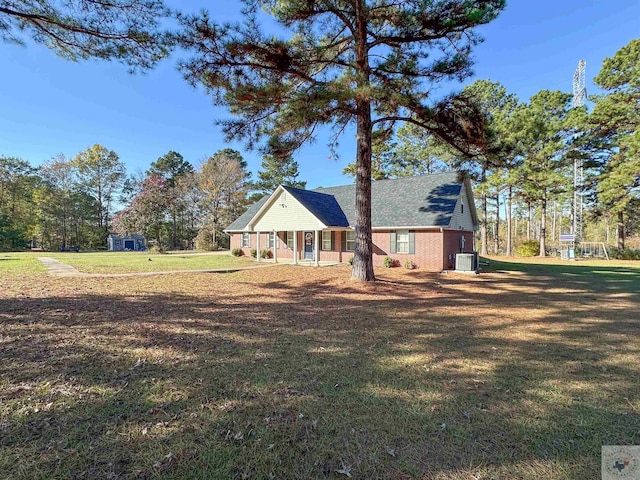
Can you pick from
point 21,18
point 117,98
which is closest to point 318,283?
point 21,18

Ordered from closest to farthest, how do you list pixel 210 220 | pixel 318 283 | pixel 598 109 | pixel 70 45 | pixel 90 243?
1. pixel 70 45
2. pixel 318 283
3. pixel 598 109
4. pixel 210 220
5. pixel 90 243

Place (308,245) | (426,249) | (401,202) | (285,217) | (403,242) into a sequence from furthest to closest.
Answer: (308,245)
(285,217)
(401,202)
(403,242)
(426,249)

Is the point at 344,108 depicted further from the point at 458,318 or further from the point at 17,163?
the point at 17,163

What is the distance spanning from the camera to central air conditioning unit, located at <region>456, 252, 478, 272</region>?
48.6ft

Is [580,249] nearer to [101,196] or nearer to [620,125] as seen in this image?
[620,125]

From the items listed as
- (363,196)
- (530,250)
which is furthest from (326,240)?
(530,250)

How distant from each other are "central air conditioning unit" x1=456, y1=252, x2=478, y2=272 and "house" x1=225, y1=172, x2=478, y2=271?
3.07 ft

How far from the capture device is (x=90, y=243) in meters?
42.9

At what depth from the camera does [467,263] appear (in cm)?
1487

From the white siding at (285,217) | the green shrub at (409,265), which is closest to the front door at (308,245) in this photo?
the white siding at (285,217)

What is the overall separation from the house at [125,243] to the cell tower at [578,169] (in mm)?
52216

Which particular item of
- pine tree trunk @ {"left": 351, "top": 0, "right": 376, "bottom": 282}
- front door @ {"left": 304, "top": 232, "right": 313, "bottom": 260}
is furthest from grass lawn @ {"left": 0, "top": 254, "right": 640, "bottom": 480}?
front door @ {"left": 304, "top": 232, "right": 313, "bottom": 260}

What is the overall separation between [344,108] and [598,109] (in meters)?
26.8

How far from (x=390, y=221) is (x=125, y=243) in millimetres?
41793
